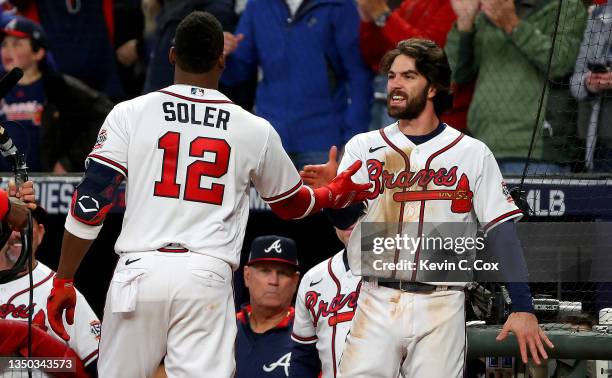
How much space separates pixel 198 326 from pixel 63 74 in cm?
402

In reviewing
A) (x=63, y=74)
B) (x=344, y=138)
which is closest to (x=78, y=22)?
(x=63, y=74)

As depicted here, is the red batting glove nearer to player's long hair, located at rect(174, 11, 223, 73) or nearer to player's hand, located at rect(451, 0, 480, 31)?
player's long hair, located at rect(174, 11, 223, 73)

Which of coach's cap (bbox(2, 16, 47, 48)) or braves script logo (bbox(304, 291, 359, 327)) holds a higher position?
coach's cap (bbox(2, 16, 47, 48))

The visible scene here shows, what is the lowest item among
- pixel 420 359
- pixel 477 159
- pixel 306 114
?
pixel 420 359

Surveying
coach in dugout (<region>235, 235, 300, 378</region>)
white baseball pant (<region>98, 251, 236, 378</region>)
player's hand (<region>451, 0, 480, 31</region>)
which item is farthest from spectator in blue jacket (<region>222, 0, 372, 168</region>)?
white baseball pant (<region>98, 251, 236, 378</region>)

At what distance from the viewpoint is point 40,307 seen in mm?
5734

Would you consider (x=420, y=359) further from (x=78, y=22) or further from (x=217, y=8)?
(x=78, y=22)

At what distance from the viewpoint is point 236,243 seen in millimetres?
4277

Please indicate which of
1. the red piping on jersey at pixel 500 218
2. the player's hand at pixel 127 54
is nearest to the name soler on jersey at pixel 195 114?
the red piping on jersey at pixel 500 218

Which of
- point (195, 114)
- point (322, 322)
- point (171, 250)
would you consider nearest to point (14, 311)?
point (322, 322)

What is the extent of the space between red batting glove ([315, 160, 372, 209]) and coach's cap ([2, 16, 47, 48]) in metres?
3.68

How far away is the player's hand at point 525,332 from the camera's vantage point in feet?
14.4

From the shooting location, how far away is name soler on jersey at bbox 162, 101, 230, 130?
422cm

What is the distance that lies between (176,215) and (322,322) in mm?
1477
